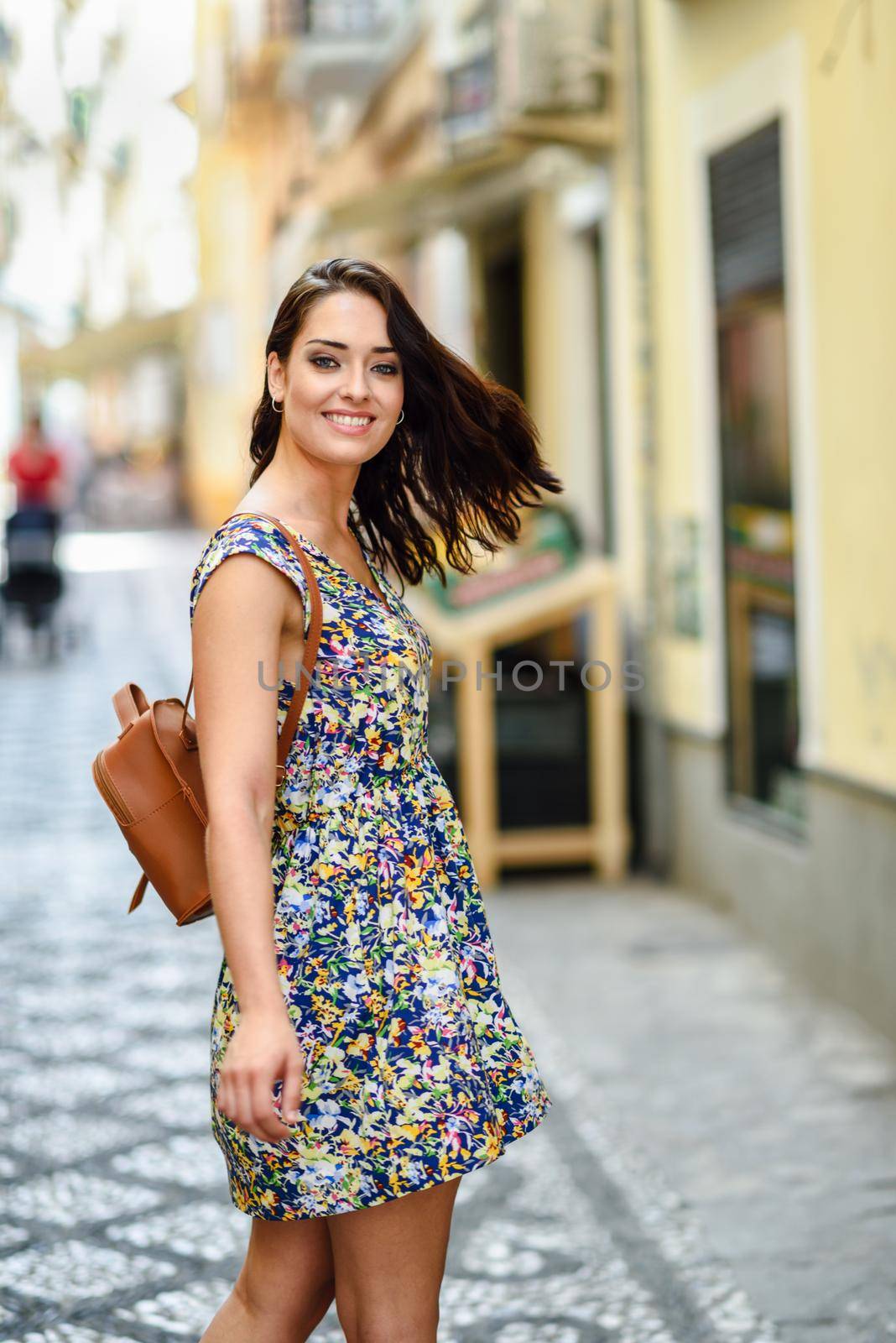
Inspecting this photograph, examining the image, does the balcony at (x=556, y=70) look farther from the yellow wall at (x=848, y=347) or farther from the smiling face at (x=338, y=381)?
the smiling face at (x=338, y=381)

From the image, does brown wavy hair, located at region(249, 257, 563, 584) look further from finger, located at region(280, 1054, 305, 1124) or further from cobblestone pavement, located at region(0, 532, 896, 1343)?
cobblestone pavement, located at region(0, 532, 896, 1343)

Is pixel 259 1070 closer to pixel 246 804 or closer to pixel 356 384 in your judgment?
pixel 246 804

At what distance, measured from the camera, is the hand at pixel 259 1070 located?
2.15 m

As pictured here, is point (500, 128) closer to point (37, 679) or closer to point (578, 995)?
point (578, 995)

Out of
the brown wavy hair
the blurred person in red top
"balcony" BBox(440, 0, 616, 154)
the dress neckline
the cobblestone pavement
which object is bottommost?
the cobblestone pavement

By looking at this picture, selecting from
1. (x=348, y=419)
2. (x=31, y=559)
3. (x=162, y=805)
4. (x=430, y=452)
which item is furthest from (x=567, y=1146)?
(x=31, y=559)

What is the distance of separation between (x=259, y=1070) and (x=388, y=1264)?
1.29 ft

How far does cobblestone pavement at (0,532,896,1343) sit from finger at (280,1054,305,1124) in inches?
60.4

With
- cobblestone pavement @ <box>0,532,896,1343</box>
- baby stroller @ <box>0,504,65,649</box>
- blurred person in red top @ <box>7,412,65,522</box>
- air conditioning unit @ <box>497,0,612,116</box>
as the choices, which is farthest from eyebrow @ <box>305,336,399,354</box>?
blurred person in red top @ <box>7,412,65,522</box>

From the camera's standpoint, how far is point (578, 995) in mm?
6191

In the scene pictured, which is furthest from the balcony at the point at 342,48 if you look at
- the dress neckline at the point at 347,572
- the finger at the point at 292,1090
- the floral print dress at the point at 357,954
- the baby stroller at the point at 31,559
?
the finger at the point at 292,1090

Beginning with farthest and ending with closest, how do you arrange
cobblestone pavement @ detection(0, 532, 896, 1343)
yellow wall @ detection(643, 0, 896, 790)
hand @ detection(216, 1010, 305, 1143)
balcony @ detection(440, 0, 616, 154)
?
balcony @ detection(440, 0, 616, 154) → yellow wall @ detection(643, 0, 896, 790) → cobblestone pavement @ detection(0, 532, 896, 1343) → hand @ detection(216, 1010, 305, 1143)

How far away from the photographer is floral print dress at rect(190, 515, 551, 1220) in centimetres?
232

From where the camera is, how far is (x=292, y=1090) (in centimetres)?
220
